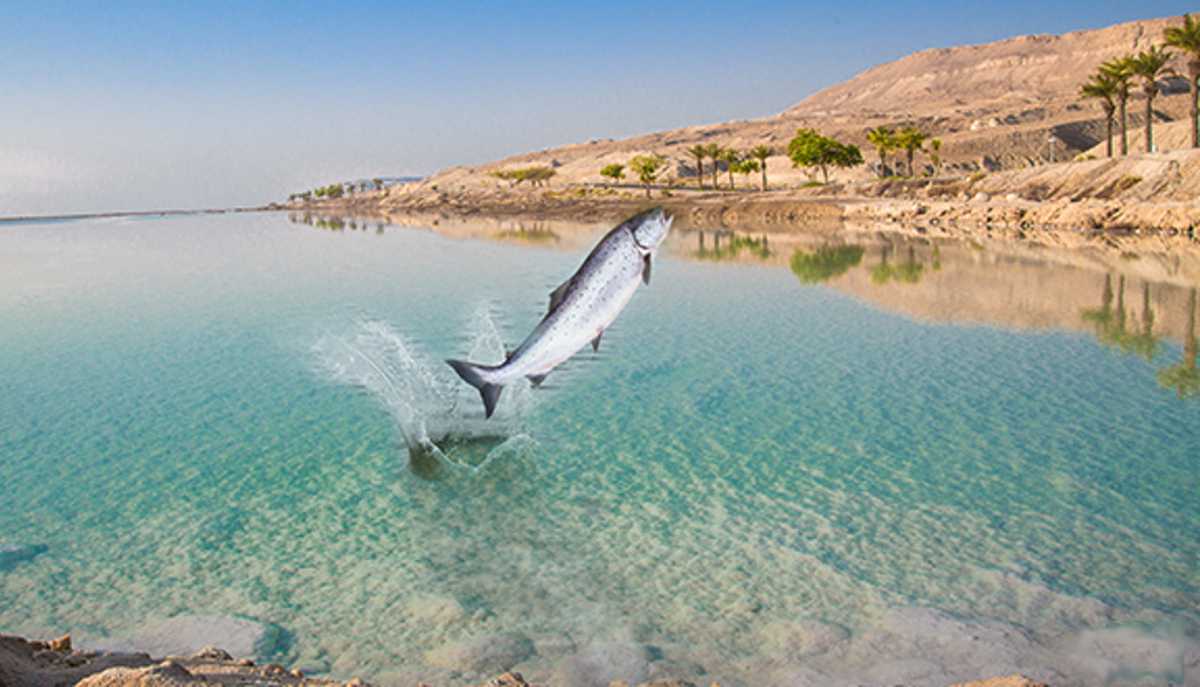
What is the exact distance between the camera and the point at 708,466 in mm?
11719

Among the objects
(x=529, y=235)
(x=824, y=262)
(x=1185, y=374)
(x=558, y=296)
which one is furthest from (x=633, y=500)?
(x=529, y=235)

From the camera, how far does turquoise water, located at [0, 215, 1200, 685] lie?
291 inches

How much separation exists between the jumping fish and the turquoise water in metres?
4.97

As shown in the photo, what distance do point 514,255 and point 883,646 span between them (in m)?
42.7

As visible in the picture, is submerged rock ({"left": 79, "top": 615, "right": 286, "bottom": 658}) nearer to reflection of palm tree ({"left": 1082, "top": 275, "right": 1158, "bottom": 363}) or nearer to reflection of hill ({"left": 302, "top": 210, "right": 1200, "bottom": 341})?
reflection of palm tree ({"left": 1082, "top": 275, "right": 1158, "bottom": 363})

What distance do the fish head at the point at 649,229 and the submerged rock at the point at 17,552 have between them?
32.4 feet

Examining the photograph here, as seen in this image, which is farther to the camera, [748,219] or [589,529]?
[748,219]

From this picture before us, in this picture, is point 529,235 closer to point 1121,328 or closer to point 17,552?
point 1121,328

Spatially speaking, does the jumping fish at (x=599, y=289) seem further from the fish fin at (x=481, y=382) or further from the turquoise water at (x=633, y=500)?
the turquoise water at (x=633, y=500)

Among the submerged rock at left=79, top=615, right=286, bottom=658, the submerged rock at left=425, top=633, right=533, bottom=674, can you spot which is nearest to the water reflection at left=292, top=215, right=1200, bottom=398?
the submerged rock at left=425, top=633, right=533, bottom=674

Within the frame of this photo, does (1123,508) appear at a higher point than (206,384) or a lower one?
lower

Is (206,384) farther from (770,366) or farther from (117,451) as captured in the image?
(770,366)

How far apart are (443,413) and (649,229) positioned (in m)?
11.6

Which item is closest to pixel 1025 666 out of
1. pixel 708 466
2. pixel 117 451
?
pixel 708 466
